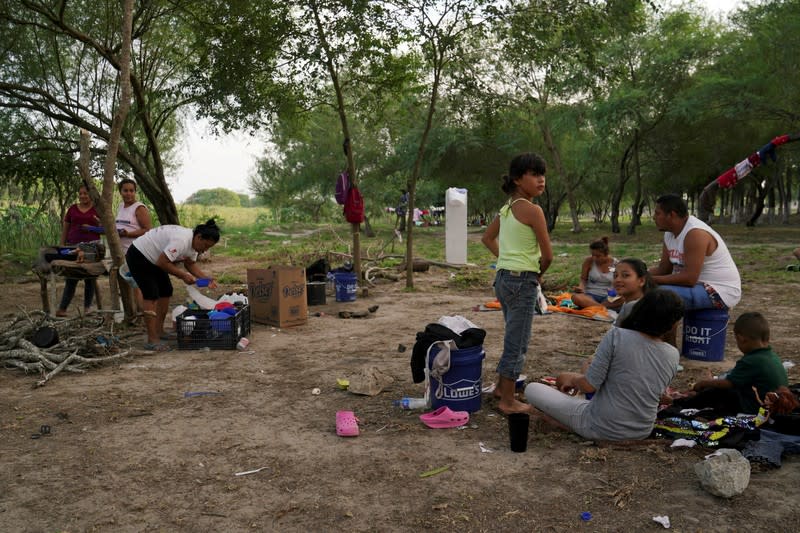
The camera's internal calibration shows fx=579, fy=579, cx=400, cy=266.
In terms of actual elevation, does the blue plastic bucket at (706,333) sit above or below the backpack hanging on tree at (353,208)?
below

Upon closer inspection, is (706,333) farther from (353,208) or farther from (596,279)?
(353,208)

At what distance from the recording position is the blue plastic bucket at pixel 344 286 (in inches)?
390

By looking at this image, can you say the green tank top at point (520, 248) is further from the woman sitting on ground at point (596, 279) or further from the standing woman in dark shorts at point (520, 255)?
the woman sitting on ground at point (596, 279)

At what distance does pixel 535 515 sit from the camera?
2863 millimetres

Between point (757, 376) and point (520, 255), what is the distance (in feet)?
5.51

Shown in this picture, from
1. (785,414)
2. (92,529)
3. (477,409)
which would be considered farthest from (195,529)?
(785,414)

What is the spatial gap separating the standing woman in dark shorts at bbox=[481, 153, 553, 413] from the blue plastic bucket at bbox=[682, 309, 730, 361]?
2301 millimetres

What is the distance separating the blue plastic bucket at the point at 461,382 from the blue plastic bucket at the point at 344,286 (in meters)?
5.78

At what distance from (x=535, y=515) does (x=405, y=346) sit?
360 cm

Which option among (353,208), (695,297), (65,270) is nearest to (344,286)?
(353,208)


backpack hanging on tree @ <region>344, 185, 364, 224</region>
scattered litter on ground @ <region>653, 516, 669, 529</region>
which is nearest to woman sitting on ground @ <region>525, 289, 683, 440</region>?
scattered litter on ground @ <region>653, 516, 669, 529</region>

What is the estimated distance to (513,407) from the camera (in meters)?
4.24

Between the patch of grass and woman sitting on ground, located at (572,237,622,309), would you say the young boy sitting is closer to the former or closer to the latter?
woman sitting on ground, located at (572,237,622,309)

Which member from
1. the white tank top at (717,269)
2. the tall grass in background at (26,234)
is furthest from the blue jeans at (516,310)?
the tall grass in background at (26,234)
